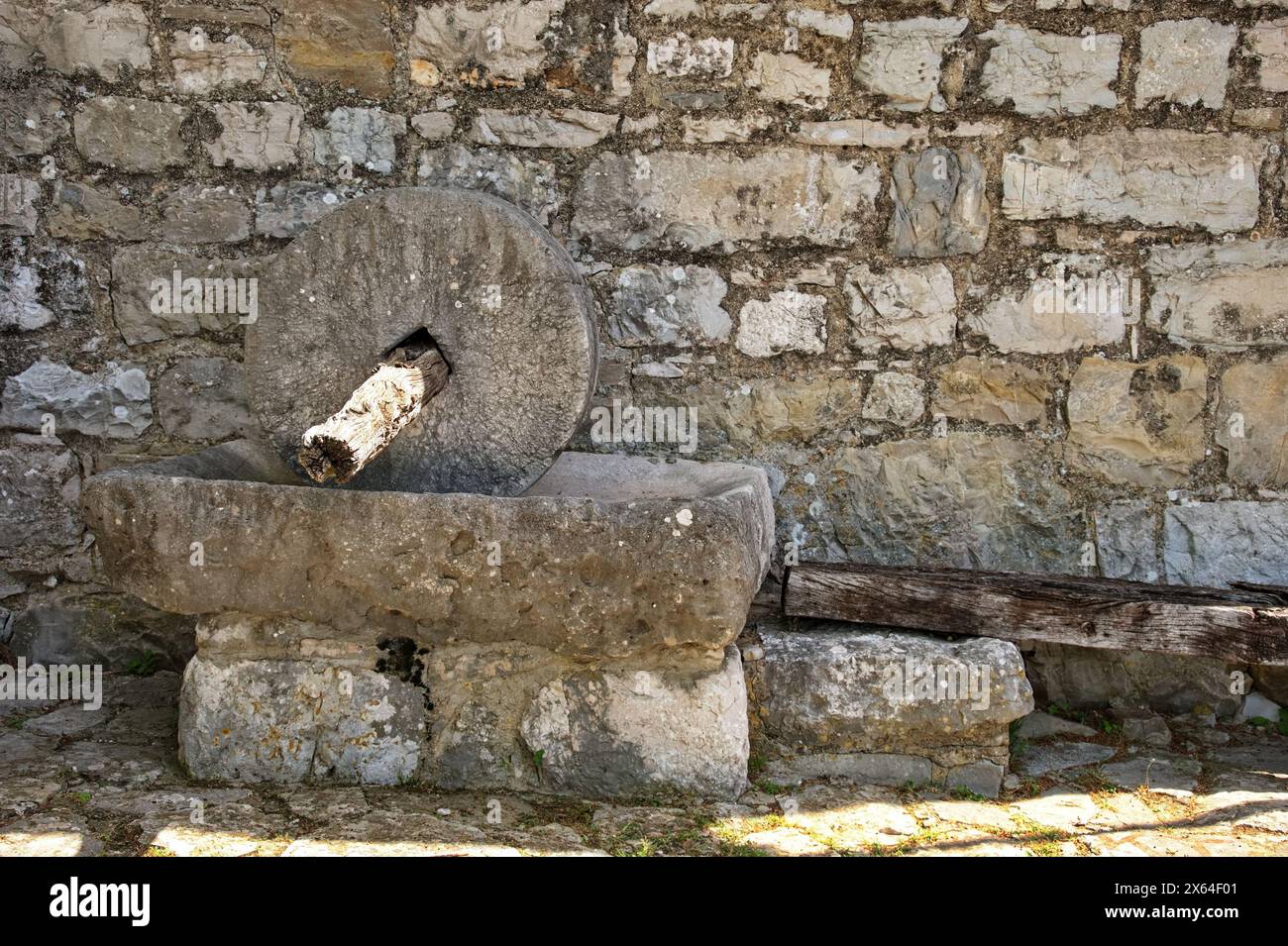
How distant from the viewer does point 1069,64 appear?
10.1 feet

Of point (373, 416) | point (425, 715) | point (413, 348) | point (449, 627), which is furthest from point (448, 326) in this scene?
point (425, 715)

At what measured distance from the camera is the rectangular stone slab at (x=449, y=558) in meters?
2.27

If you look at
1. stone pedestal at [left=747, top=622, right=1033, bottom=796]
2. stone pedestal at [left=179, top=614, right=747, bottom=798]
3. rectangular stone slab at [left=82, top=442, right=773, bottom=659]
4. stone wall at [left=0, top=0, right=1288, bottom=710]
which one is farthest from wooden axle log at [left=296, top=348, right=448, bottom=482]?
stone pedestal at [left=747, top=622, right=1033, bottom=796]

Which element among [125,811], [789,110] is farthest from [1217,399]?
[125,811]

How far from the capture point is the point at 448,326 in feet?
8.52

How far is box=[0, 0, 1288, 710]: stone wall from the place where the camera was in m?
3.12

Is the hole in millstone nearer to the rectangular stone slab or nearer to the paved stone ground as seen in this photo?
the rectangular stone slab

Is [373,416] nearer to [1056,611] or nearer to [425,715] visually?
[425,715]

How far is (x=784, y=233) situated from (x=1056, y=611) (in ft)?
4.46

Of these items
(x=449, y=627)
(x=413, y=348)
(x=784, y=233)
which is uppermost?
(x=784, y=233)

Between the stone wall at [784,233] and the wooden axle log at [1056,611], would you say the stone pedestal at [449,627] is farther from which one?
the stone wall at [784,233]

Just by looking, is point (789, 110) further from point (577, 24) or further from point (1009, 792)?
point (1009, 792)

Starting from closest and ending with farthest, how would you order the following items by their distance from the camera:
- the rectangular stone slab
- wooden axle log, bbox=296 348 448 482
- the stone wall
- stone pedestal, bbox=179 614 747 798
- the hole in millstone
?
wooden axle log, bbox=296 348 448 482 < the rectangular stone slab < stone pedestal, bbox=179 614 747 798 < the hole in millstone < the stone wall

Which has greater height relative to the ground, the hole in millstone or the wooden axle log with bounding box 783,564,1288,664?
the hole in millstone
